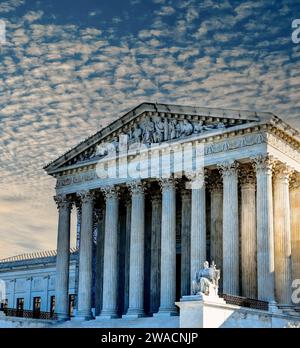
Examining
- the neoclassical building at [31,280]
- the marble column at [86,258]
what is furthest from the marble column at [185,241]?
the neoclassical building at [31,280]

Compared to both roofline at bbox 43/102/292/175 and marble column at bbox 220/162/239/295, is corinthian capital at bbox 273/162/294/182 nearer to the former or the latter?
marble column at bbox 220/162/239/295

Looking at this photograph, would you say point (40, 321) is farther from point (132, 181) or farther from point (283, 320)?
point (283, 320)

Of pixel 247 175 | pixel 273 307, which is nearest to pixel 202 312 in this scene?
pixel 273 307

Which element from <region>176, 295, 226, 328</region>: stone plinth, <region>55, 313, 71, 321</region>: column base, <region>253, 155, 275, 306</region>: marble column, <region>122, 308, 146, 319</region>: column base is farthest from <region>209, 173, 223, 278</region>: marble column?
<region>55, 313, 71, 321</region>: column base

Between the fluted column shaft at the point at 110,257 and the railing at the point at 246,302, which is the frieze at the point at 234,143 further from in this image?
the railing at the point at 246,302

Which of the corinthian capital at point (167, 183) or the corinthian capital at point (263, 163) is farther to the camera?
the corinthian capital at point (167, 183)

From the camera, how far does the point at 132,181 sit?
57.7 m

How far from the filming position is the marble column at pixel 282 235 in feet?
164

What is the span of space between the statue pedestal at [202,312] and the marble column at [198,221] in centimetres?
964

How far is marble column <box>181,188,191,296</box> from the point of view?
56969mm

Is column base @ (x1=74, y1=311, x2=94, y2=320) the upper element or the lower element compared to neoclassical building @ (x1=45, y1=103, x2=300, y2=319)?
lower

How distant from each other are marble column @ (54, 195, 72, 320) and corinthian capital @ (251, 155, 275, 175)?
743 inches
